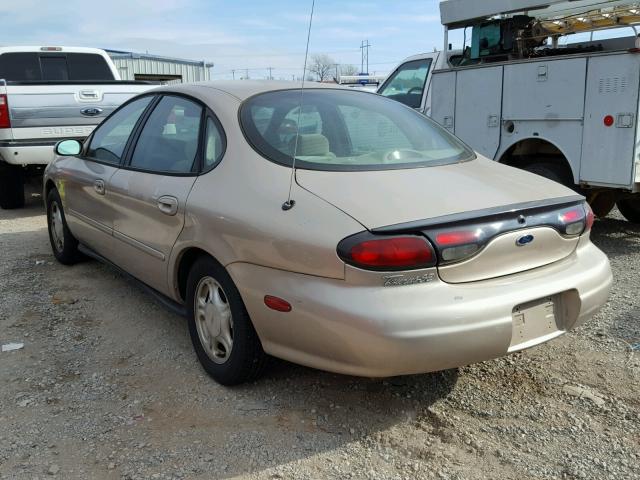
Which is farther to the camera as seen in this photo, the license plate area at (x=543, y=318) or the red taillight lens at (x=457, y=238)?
the license plate area at (x=543, y=318)

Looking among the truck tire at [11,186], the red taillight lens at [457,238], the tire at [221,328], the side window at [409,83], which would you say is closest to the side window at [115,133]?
the tire at [221,328]

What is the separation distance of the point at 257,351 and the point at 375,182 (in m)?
1.00

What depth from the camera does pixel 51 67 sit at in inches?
375

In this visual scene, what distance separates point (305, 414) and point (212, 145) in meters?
1.47

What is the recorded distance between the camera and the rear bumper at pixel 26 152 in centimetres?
741

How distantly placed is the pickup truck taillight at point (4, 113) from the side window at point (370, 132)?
213 inches

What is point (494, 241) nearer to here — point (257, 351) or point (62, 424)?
point (257, 351)

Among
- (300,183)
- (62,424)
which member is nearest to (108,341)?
(62,424)

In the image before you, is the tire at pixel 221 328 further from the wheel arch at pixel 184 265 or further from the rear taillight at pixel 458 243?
the rear taillight at pixel 458 243

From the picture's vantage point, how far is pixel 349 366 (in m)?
2.56

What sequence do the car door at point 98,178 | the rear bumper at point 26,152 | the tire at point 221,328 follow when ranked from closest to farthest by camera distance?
the tire at point 221,328 < the car door at point 98,178 < the rear bumper at point 26,152

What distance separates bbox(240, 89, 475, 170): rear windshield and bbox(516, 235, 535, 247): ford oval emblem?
0.69 m

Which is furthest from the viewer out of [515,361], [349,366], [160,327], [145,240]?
[160,327]

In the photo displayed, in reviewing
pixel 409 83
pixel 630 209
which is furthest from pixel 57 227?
pixel 630 209
